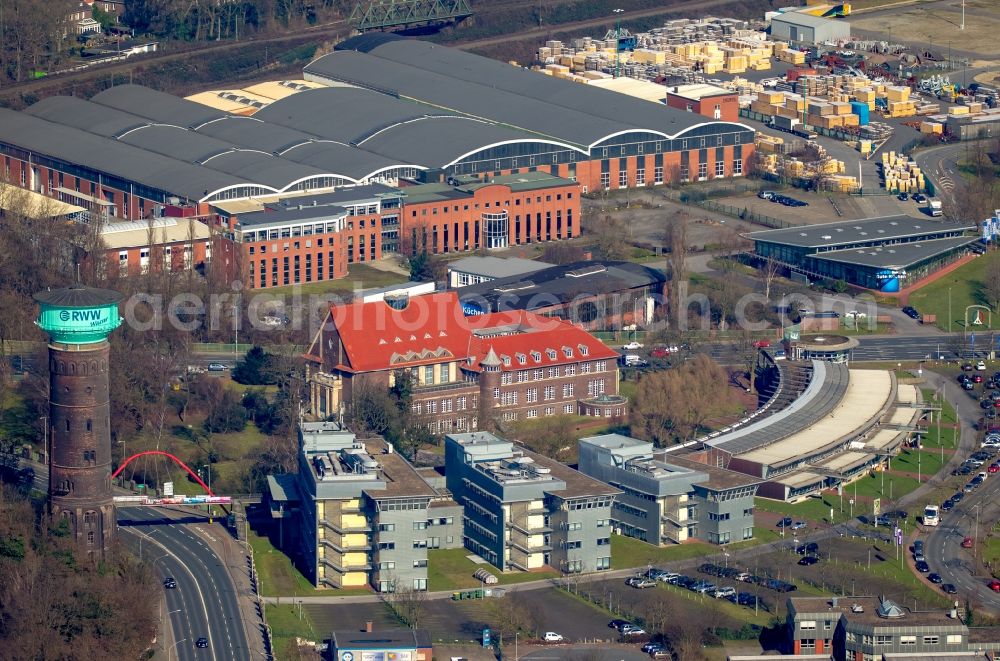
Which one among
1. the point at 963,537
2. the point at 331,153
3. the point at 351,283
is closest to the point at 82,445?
the point at 963,537

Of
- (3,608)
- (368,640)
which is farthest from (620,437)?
(3,608)

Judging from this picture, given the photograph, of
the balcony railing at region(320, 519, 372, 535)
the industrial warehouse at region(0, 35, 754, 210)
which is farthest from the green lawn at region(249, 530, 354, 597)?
the industrial warehouse at region(0, 35, 754, 210)

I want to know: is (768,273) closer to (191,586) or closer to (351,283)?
(351,283)

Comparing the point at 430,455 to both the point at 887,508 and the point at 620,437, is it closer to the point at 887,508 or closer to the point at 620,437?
the point at 620,437

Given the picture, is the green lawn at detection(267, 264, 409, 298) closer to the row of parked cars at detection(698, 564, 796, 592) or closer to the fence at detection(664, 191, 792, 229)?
the fence at detection(664, 191, 792, 229)

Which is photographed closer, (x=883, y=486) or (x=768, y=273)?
(x=883, y=486)

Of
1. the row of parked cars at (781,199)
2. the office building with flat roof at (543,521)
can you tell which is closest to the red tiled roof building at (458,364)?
the office building with flat roof at (543,521)
